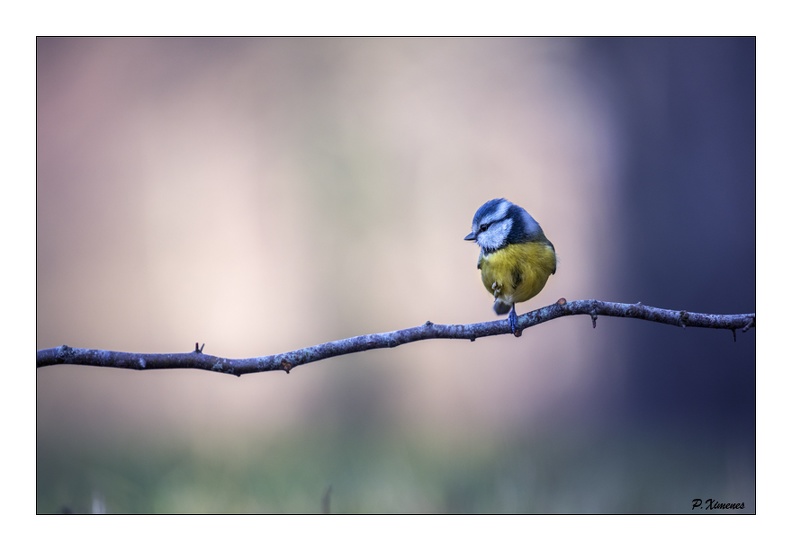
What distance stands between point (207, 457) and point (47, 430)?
458 millimetres

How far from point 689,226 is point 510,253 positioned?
0.99 metres

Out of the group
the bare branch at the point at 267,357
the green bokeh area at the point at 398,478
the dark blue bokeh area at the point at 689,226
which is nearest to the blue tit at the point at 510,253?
the bare branch at the point at 267,357

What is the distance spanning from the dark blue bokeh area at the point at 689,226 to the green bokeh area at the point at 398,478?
4.8 inches

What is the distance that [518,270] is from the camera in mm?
1747

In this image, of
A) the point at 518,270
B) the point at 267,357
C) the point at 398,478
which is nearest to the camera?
the point at 267,357

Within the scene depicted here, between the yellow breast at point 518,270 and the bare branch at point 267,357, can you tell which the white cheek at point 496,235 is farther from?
the bare branch at point 267,357

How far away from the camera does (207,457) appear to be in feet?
6.72

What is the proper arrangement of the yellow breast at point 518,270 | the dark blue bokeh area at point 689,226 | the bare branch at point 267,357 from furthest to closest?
the dark blue bokeh area at point 689,226
the yellow breast at point 518,270
the bare branch at point 267,357

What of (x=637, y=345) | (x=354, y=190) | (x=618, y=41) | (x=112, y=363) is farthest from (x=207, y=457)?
(x=618, y=41)

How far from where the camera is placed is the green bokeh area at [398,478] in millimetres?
1797
